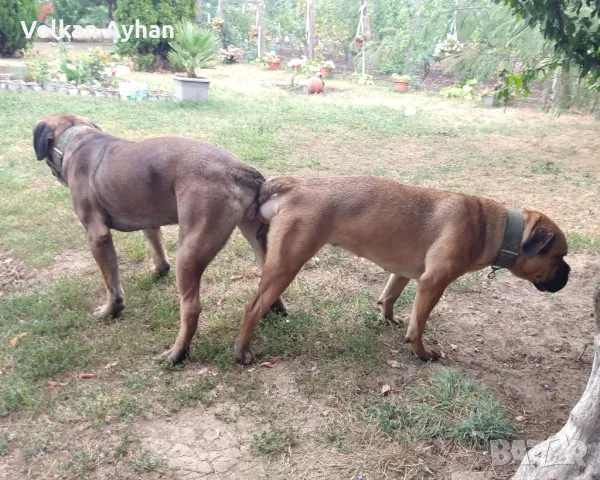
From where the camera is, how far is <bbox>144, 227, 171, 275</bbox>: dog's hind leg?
16.8ft

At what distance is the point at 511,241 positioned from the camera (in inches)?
164

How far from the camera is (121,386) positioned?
3.83m

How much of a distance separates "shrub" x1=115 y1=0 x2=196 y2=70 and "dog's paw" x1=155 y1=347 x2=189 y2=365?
47.8 feet

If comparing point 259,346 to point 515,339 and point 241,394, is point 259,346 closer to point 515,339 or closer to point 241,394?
point 241,394

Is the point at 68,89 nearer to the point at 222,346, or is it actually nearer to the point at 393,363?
the point at 222,346

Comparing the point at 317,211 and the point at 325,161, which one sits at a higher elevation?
the point at 317,211

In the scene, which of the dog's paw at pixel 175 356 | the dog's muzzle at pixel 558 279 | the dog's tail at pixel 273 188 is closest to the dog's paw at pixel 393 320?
the dog's muzzle at pixel 558 279

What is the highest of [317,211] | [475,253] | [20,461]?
[317,211]

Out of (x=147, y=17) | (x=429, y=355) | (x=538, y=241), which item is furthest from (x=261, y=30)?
(x=429, y=355)

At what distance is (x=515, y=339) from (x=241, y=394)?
240 cm

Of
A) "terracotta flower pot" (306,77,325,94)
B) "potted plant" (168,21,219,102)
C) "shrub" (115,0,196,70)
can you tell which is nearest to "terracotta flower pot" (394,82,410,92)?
"terracotta flower pot" (306,77,325,94)

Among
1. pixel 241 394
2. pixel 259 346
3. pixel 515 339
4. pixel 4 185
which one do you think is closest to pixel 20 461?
pixel 241 394

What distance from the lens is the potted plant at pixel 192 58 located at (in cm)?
1279

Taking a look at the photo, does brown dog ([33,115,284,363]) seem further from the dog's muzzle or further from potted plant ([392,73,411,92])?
potted plant ([392,73,411,92])
